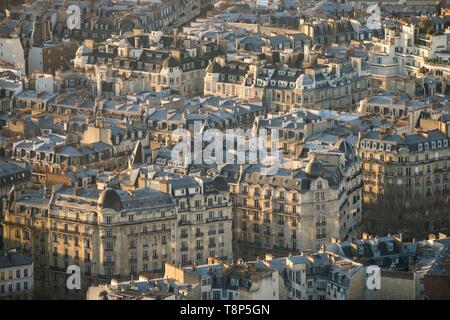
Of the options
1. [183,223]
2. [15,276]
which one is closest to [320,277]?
[183,223]

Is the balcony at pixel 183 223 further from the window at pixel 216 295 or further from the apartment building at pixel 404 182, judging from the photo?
the apartment building at pixel 404 182

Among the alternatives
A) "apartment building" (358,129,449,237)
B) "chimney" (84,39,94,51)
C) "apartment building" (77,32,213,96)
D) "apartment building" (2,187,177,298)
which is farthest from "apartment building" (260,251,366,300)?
"chimney" (84,39,94,51)

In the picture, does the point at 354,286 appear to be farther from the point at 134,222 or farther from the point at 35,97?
the point at 35,97

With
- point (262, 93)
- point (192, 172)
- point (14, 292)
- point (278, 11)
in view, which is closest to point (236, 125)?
point (262, 93)

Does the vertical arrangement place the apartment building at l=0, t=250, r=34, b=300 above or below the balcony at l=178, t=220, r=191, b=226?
below

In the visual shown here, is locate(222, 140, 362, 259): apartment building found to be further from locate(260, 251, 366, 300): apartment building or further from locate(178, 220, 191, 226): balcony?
locate(260, 251, 366, 300): apartment building

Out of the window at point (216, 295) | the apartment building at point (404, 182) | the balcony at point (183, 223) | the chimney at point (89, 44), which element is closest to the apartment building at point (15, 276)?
the balcony at point (183, 223)
